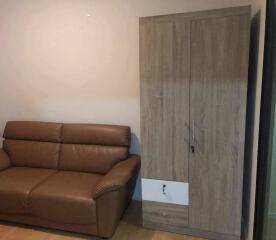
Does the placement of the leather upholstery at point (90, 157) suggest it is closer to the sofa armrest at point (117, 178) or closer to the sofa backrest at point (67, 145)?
the sofa backrest at point (67, 145)

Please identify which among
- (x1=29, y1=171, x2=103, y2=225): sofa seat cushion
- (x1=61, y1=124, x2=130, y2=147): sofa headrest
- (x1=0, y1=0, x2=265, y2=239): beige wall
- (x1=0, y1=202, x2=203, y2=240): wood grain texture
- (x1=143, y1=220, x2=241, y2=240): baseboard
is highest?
(x1=0, y1=0, x2=265, y2=239): beige wall

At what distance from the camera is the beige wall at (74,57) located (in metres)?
2.75

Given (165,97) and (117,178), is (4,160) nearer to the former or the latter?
(117,178)

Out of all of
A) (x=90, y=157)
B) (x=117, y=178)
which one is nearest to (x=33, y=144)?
(x=90, y=157)

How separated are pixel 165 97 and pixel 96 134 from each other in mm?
979

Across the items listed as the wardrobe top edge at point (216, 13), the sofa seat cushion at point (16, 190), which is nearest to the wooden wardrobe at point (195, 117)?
the wardrobe top edge at point (216, 13)

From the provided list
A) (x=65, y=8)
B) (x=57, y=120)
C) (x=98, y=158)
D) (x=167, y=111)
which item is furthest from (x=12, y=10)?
(x=167, y=111)

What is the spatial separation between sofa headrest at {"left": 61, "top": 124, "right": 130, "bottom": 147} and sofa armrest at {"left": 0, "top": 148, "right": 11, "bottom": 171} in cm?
70

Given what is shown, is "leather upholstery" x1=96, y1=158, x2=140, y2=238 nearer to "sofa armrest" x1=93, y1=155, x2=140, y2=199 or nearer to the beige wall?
"sofa armrest" x1=93, y1=155, x2=140, y2=199

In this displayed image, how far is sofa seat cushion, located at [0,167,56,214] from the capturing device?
91.7 inches

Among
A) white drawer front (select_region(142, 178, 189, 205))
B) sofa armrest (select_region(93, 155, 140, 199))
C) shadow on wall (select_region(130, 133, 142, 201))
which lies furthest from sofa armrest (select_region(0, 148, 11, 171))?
white drawer front (select_region(142, 178, 189, 205))

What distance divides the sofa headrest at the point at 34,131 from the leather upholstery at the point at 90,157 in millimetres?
179

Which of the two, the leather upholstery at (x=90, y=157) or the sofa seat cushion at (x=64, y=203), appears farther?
the leather upholstery at (x=90, y=157)

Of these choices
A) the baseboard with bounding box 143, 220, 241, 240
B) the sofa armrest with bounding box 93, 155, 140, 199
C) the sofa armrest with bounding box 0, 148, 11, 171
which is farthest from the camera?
the sofa armrest with bounding box 0, 148, 11, 171
